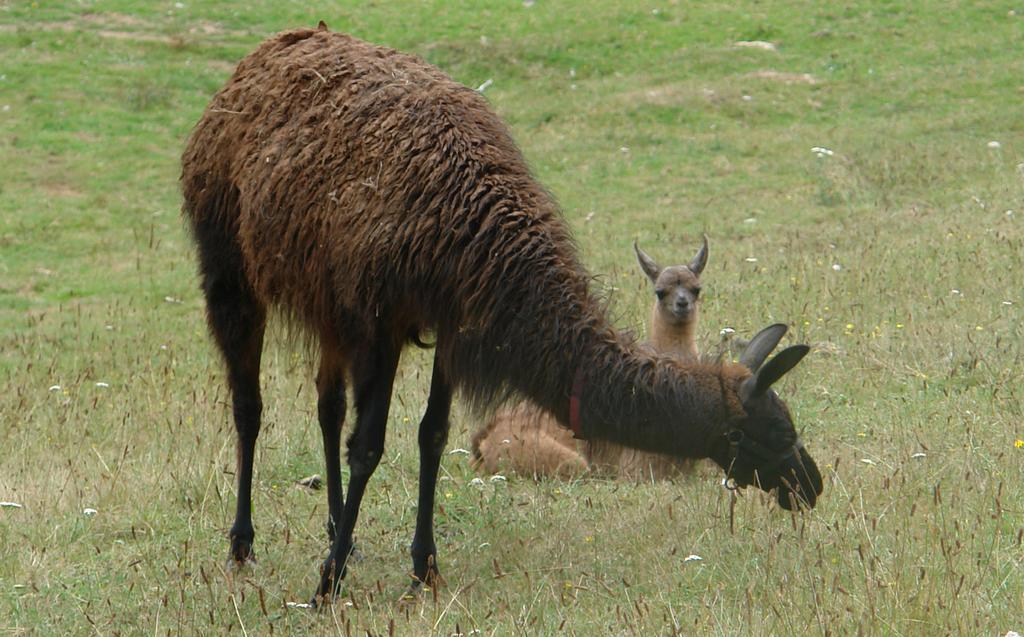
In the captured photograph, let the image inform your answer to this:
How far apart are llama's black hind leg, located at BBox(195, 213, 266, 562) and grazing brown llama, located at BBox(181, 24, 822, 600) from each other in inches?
9.3

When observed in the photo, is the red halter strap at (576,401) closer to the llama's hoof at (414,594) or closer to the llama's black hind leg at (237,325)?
the llama's hoof at (414,594)

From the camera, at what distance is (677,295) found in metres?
8.98

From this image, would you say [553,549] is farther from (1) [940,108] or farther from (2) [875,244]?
(1) [940,108]

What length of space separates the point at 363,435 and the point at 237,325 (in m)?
1.35

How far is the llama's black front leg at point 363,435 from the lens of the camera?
5301 mm

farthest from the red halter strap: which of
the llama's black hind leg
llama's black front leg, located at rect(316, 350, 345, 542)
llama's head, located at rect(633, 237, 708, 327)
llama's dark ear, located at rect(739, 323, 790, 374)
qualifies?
llama's head, located at rect(633, 237, 708, 327)

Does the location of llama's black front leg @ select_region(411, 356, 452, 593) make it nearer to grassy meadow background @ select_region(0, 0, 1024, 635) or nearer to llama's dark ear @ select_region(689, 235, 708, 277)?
grassy meadow background @ select_region(0, 0, 1024, 635)

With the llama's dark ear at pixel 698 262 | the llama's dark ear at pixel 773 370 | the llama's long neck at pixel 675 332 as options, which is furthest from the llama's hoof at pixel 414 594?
the llama's dark ear at pixel 698 262

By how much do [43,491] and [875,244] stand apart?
7.94 m

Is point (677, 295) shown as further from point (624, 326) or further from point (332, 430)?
point (332, 430)

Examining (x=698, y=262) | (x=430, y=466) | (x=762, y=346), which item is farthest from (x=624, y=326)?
(x=762, y=346)

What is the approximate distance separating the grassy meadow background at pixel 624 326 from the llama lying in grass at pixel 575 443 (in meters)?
0.22

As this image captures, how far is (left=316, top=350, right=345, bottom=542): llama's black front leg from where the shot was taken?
19.9 ft

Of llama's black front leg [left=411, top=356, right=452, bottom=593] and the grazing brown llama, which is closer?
the grazing brown llama
